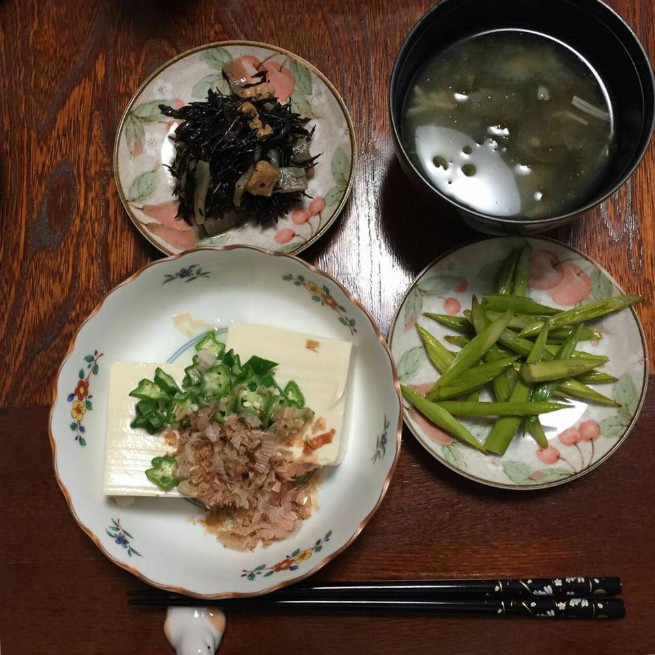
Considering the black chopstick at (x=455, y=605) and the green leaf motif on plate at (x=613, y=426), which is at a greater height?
the green leaf motif on plate at (x=613, y=426)

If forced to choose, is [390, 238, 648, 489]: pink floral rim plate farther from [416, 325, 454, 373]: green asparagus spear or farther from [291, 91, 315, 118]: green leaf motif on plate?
[291, 91, 315, 118]: green leaf motif on plate

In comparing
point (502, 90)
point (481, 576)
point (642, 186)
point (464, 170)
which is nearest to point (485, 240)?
point (464, 170)

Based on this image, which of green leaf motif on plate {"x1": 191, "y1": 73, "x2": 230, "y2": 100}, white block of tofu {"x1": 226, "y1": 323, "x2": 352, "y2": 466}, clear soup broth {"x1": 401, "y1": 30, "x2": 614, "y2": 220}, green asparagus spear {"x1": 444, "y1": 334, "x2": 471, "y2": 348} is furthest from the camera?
green leaf motif on plate {"x1": 191, "y1": 73, "x2": 230, "y2": 100}

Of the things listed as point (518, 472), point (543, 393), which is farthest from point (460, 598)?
point (543, 393)

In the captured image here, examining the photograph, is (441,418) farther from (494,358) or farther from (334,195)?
(334,195)

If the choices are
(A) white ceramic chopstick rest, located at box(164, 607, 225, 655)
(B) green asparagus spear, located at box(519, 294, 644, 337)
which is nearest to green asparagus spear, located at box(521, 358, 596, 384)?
(B) green asparagus spear, located at box(519, 294, 644, 337)

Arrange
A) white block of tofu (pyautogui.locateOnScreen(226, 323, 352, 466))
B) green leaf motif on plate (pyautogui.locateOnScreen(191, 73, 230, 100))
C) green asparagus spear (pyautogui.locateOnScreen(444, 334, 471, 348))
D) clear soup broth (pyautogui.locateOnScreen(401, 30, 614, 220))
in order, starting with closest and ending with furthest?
clear soup broth (pyautogui.locateOnScreen(401, 30, 614, 220)) < white block of tofu (pyautogui.locateOnScreen(226, 323, 352, 466)) < green asparagus spear (pyautogui.locateOnScreen(444, 334, 471, 348)) < green leaf motif on plate (pyautogui.locateOnScreen(191, 73, 230, 100))

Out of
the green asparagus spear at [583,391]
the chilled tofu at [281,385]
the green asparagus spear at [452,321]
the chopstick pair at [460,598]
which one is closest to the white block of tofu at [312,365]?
the chilled tofu at [281,385]

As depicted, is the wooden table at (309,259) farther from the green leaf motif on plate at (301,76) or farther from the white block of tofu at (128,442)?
the white block of tofu at (128,442)
